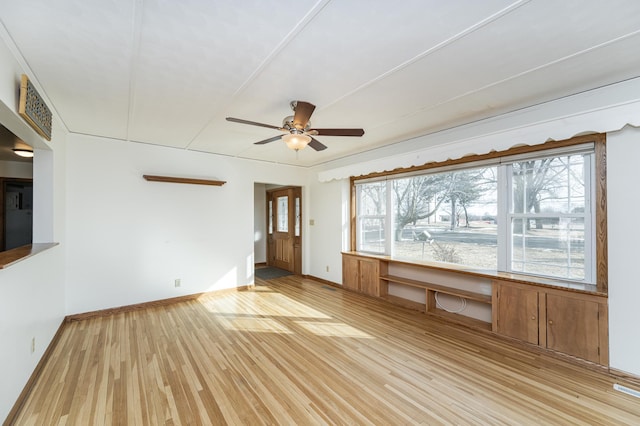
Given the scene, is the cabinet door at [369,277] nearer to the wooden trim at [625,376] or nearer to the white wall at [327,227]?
the white wall at [327,227]

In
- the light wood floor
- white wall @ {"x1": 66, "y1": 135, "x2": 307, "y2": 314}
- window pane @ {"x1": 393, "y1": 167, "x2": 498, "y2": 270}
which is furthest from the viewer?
white wall @ {"x1": 66, "y1": 135, "x2": 307, "y2": 314}

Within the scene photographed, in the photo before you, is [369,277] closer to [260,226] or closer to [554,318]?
[554,318]

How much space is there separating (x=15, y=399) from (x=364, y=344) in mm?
2820

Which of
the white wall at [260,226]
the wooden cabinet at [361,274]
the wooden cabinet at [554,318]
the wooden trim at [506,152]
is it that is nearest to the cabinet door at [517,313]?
the wooden cabinet at [554,318]

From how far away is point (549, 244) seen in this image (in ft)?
9.59

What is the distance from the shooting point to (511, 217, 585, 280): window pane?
2746 mm

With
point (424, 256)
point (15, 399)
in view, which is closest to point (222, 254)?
point (15, 399)

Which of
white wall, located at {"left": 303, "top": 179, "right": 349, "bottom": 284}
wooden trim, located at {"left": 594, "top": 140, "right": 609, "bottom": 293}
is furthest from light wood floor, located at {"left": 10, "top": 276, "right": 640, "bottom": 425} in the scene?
white wall, located at {"left": 303, "top": 179, "right": 349, "bottom": 284}

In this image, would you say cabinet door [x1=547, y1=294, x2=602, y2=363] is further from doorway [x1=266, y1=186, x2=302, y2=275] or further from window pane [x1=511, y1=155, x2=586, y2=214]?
doorway [x1=266, y1=186, x2=302, y2=275]

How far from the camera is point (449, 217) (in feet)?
12.6

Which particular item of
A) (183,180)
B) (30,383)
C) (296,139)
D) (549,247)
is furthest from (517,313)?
(183,180)

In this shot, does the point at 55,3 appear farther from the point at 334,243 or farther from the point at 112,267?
the point at 334,243

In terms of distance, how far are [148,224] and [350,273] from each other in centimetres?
340

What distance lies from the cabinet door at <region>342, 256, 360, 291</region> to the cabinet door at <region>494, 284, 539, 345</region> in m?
2.19
